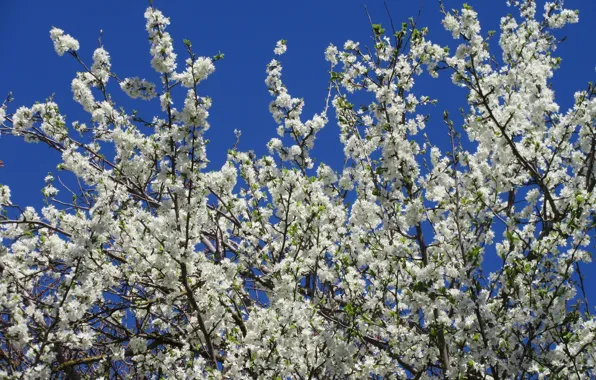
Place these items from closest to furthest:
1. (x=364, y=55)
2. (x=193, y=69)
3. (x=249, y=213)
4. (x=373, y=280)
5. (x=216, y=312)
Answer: (x=193, y=69), (x=216, y=312), (x=373, y=280), (x=364, y=55), (x=249, y=213)

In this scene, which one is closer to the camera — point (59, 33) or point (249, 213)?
point (59, 33)

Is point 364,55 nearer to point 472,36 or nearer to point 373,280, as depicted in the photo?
point 472,36

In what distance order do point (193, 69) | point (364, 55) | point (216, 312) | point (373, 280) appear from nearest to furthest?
point (193, 69)
point (216, 312)
point (373, 280)
point (364, 55)

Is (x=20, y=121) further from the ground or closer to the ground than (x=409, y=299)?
further from the ground

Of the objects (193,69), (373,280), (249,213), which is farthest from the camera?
(249,213)

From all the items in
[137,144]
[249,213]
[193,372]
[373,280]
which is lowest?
[193,372]

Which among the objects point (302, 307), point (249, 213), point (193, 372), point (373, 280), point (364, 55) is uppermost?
point (364, 55)

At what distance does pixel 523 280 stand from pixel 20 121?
19.0 feet

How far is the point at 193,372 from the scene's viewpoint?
620 centimetres

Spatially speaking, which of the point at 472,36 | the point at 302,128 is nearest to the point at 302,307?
the point at 302,128

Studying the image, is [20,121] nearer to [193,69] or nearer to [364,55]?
[193,69]

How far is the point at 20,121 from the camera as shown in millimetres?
7598

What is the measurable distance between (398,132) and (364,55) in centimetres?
156

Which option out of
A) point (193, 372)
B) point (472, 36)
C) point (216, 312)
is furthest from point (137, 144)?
point (472, 36)
